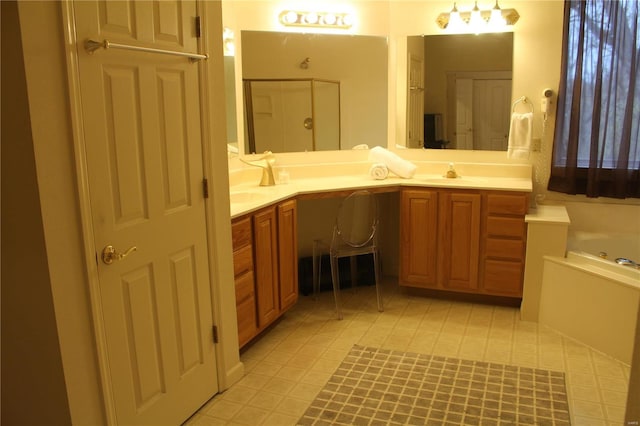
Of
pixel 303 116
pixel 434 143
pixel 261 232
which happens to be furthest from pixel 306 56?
pixel 261 232

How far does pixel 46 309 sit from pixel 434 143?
3.08 m

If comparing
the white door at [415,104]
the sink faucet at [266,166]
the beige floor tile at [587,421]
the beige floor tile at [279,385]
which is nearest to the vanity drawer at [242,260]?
the beige floor tile at [279,385]

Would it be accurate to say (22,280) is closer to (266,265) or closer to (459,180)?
(266,265)

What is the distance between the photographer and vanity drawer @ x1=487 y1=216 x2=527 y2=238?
3492 millimetres

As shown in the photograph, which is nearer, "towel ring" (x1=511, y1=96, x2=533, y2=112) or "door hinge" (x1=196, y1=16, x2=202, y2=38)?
"door hinge" (x1=196, y1=16, x2=202, y2=38)

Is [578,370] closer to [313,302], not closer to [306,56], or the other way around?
[313,302]

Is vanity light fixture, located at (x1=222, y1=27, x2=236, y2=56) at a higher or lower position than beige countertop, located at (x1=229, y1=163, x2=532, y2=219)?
higher

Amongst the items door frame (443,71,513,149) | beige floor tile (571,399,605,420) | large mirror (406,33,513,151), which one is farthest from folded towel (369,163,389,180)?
beige floor tile (571,399,605,420)

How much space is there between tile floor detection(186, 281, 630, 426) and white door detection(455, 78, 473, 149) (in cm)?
119

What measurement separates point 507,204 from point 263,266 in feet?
5.33

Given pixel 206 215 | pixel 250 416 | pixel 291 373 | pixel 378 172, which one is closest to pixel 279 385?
pixel 291 373

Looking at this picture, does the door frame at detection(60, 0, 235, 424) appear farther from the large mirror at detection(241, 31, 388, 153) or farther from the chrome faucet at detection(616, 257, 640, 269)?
the chrome faucet at detection(616, 257, 640, 269)

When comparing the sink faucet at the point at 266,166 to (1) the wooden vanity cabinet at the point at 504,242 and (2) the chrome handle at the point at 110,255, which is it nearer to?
(1) the wooden vanity cabinet at the point at 504,242

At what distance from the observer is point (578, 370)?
9.25 feet
